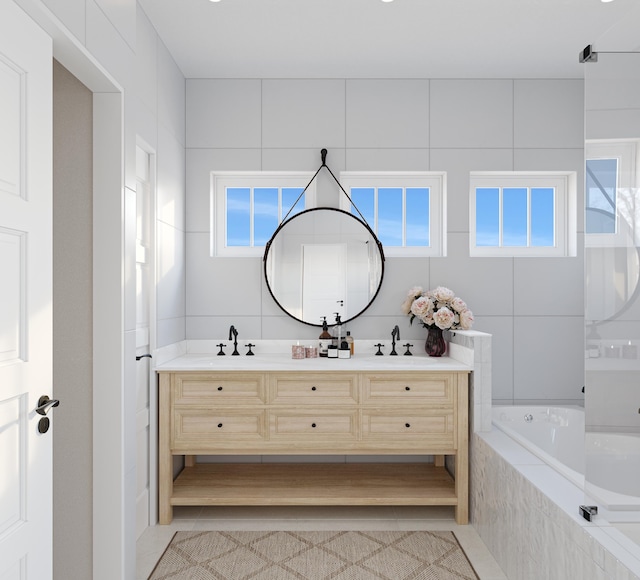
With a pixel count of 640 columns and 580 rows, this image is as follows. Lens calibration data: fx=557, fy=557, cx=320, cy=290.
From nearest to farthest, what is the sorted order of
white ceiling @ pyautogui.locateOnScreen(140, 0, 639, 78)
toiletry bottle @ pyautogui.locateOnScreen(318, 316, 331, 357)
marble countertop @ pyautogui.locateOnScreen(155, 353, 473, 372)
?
white ceiling @ pyautogui.locateOnScreen(140, 0, 639, 78)
marble countertop @ pyautogui.locateOnScreen(155, 353, 473, 372)
toiletry bottle @ pyautogui.locateOnScreen(318, 316, 331, 357)

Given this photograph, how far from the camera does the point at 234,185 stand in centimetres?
373

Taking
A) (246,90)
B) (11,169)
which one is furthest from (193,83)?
(11,169)

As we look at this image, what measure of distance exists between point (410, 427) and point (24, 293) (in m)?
2.10

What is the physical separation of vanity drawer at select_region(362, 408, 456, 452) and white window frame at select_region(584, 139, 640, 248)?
150cm

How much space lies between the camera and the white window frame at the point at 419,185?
3.69 metres

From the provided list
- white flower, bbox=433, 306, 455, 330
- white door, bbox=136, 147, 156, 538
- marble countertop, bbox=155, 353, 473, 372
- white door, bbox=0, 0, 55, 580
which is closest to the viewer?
white door, bbox=0, 0, 55, 580

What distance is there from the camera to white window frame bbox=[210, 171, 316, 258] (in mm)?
3688

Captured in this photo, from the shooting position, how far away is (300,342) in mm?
3627

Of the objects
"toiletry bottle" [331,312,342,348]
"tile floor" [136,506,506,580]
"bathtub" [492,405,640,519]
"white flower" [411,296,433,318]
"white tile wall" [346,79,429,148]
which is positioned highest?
"white tile wall" [346,79,429,148]

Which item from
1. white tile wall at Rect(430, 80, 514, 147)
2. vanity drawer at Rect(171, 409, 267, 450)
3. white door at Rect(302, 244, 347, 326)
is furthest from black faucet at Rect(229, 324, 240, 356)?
white tile wall at Rect(430, 80, 514, 147)

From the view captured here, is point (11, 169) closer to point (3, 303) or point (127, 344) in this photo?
point (3, 303)

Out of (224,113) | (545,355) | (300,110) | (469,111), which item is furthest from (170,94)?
(545,355)

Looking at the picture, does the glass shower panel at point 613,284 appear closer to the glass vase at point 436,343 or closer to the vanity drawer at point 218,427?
the glass vase at point 436,343

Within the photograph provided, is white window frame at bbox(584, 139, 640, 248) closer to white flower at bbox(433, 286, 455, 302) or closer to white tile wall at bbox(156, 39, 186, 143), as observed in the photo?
white flower at bbox(433, 286, 455, 302)
